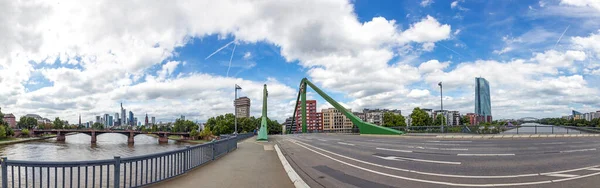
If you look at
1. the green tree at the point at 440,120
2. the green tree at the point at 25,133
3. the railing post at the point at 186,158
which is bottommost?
the green tree at the point at 25,133

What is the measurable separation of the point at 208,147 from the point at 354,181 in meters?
6.32

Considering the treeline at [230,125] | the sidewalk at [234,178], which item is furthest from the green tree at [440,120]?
the treeline at [230,125]

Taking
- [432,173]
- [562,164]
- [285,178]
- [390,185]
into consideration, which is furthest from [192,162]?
[562,164]

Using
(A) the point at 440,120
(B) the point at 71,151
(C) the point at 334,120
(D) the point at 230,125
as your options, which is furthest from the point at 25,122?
(A) the point at 440,120

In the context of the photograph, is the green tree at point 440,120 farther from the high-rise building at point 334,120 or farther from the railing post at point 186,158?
the high-rise building at point 334,120

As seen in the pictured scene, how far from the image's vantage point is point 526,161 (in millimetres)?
10914

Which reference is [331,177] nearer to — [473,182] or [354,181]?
[354,181]

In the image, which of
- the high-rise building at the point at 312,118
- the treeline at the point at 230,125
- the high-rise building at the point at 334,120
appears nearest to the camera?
the treeline at the point at 230,125

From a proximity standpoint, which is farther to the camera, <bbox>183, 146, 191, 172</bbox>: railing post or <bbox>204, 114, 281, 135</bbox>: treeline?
<bbox>204, 114, 281, 135</bbox>: treeline

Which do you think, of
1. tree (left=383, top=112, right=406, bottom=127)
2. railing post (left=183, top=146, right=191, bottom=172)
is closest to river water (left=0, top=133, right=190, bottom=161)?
railing post (left=183, top=146, right=191, bottom=172)

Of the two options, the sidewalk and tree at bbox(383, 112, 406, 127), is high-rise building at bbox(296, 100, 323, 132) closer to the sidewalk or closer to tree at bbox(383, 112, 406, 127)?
tree at bbox(383, 112, 406, 127)

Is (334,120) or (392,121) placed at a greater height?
(392,121)

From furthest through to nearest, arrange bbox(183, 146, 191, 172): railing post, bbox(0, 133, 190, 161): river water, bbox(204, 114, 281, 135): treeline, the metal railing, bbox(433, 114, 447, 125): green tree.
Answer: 1. bbox(204, 114, 281, 135): treeline
2. bbox(0, 133, 190, 161): river water
3. bbox(433, 114, 447, 125): green tree
4. bbox(183, 146, 191, 172): railing post
5. the metal railing

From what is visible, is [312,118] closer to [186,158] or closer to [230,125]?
[230,125]
